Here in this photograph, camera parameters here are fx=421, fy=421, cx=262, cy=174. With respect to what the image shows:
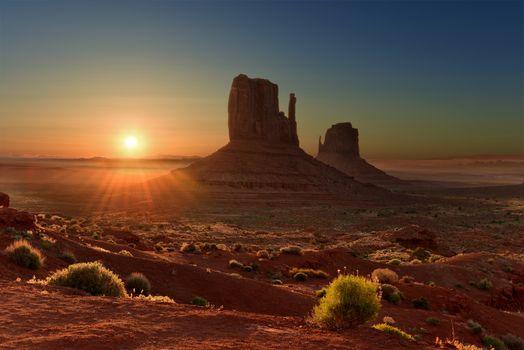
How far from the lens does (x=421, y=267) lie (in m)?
27.2

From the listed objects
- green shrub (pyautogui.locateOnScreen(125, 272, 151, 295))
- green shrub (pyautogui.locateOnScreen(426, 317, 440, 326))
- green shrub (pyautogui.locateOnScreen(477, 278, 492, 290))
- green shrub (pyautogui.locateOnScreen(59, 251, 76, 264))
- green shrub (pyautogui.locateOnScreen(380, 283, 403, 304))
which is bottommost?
green shrub (pyautogui.locateOnScreen(477, 278, 492, 290))

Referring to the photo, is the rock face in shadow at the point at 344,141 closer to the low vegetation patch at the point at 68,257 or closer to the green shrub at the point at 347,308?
the low vegetation patch at the point at 68,257

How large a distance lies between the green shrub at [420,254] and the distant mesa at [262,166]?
56.2 metres

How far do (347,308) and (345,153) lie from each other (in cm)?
17891

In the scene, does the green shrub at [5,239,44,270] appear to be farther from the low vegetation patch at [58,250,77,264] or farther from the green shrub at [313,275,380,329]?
the green shrub at [313,275,380,329]

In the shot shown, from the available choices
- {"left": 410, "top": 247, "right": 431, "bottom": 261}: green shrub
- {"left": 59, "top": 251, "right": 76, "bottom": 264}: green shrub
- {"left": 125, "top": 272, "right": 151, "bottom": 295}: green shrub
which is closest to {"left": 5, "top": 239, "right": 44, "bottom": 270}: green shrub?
{"left": 59, "top": 251, "right": 76, "bottom": 264}: green shrub

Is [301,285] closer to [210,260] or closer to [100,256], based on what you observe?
[210,260]

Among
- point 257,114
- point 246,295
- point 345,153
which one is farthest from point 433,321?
point 345,153

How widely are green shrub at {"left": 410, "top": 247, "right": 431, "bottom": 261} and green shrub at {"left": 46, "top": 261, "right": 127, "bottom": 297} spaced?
94.5ft

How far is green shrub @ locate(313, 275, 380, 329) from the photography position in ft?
27.7

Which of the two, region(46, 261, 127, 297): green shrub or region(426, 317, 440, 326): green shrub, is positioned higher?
region(46, 261, 127, 297): green shrub

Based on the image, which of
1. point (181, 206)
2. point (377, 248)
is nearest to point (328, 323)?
point (377, 248)

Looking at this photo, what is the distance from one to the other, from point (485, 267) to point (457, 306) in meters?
12.2

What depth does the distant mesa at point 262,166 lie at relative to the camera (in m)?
97.2
